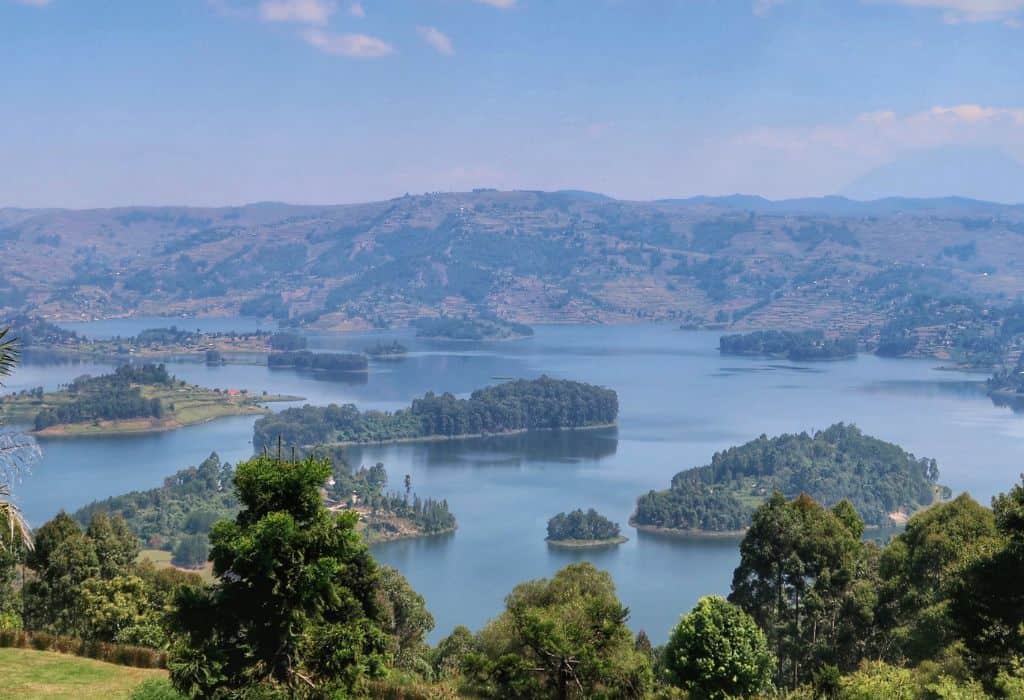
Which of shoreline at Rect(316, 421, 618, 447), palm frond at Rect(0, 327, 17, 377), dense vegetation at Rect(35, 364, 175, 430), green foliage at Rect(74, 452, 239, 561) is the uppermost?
→ palm frond at Rect(0, 327, 17, 377)

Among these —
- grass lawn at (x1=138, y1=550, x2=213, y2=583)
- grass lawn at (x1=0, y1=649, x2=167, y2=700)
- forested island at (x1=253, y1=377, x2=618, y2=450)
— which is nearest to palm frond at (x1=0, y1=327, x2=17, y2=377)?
grass lawn at (x1=0, y1=649, x2=167, y2=700)

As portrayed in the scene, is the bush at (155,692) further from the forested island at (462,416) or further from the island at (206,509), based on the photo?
the forested island at (462,416)

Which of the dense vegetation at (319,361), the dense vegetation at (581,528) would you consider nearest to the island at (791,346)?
the dense vegetation at (319,361)

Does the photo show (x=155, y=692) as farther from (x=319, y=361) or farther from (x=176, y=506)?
(x=319, y=361)

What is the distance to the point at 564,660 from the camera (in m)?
13.0

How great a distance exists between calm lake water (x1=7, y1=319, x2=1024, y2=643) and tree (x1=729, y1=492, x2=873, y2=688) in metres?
23.3

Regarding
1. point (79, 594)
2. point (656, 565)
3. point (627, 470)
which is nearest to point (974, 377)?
point (627, 470)

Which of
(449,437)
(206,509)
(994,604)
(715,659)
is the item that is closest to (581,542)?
(206,509)

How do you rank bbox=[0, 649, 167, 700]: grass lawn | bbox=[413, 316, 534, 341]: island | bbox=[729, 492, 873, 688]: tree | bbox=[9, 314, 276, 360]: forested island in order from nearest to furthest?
bbox=[0, 649, 167, 700]: grass lawn < bbox=[729, 492, 873, 688]: tree < bbox=[9, 314, 276, 360]: forested island < bbox=[413, 316, 534, 341]: island

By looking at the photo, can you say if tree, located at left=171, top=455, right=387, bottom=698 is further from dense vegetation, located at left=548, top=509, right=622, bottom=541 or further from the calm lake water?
dense vegetation, located at left=548, top=509, right=622, bottom=541

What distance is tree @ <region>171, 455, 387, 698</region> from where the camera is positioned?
10.6m

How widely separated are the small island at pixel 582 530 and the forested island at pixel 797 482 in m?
3.52

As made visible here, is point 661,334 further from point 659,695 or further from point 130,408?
point 659,695

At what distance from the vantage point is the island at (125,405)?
93.2m
